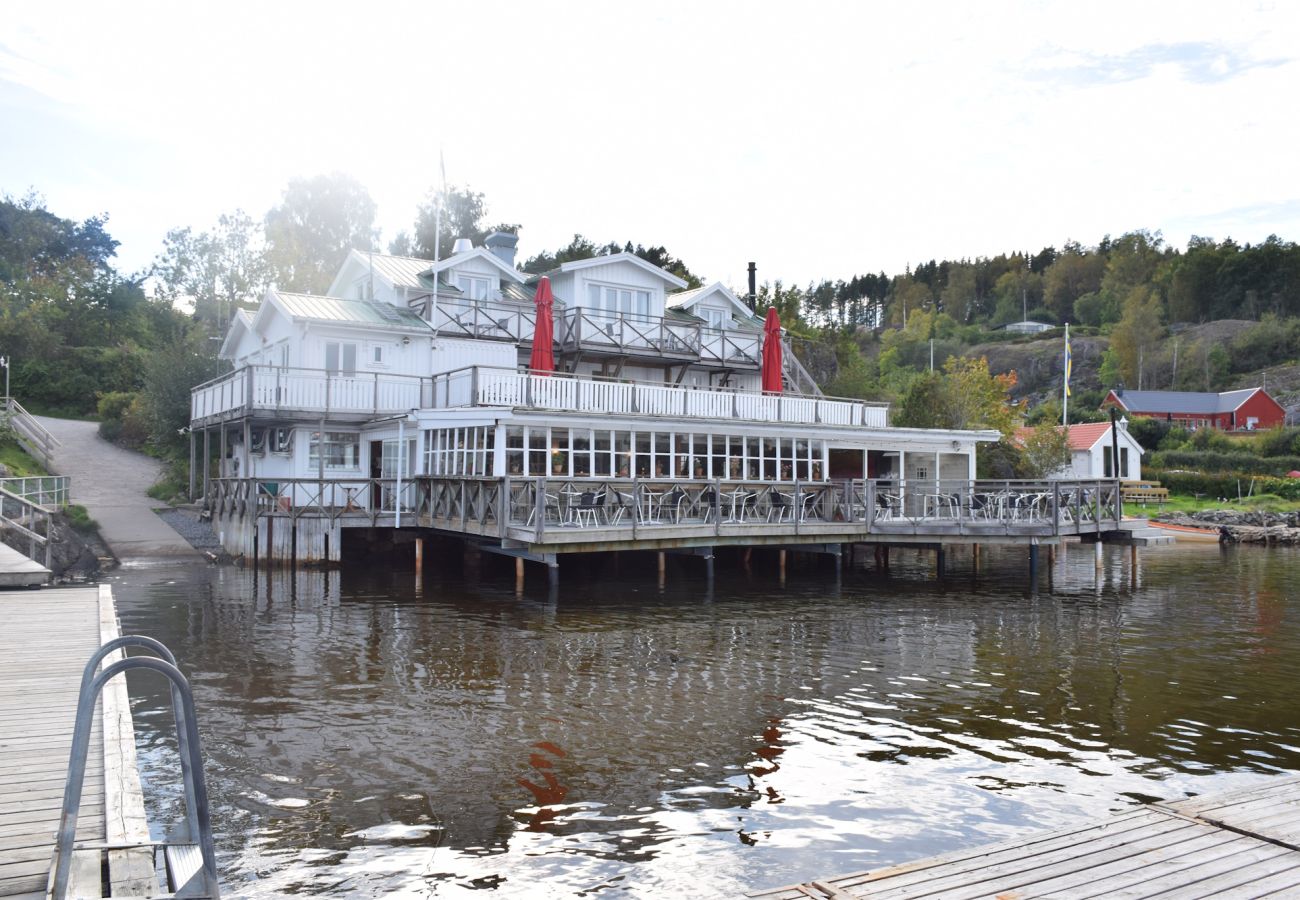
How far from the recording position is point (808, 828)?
893cm

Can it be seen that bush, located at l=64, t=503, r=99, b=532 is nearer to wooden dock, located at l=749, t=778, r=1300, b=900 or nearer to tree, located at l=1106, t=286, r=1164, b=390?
wooden dock, located at l=749, t=778, r=1300, b=900

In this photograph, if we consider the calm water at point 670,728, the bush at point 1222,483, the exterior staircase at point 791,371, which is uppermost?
the exterior staircase at point 791,371

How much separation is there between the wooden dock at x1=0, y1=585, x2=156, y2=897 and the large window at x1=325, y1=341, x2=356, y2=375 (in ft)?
62.4

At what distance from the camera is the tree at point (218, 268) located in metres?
52.8

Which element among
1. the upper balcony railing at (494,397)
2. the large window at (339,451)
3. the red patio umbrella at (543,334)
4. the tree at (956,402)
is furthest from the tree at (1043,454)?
the large window at (339,451)

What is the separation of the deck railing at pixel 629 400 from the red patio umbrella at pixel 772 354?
1728 millimetres

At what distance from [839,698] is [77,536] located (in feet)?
79.6

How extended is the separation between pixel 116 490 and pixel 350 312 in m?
13.9

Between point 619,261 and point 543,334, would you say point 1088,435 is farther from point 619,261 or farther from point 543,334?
point 543,334

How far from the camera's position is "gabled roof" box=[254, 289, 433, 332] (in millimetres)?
30297

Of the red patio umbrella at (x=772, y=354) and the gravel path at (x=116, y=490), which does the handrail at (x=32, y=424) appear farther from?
the red patio umbrella at (x=772, y=354)

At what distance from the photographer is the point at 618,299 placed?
118 ft

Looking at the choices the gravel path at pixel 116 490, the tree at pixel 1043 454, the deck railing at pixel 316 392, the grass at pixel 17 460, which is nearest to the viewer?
the deck railing at pixel 316 392

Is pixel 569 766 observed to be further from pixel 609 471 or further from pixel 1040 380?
pixel 1040 380
